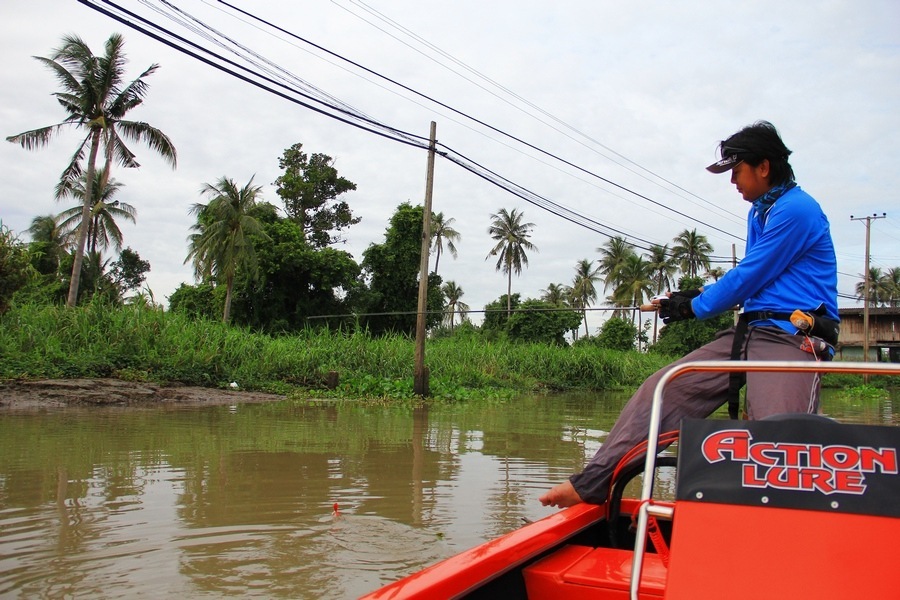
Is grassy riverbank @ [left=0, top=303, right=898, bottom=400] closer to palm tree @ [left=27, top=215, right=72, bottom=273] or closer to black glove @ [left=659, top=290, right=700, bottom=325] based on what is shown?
black glove @ [left=659, top=290, right=700, bottom=325]

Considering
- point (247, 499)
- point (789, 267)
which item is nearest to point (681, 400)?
point (789, 267)

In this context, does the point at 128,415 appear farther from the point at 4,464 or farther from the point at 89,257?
the point at 89,257

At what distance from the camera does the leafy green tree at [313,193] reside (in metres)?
36.7

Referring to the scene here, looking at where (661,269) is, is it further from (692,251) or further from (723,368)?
(723,368)

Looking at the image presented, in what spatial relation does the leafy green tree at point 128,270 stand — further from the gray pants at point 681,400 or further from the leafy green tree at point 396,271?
the gray pants at point 681,400

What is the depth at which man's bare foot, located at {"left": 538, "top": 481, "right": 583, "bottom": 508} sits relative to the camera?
268 cm

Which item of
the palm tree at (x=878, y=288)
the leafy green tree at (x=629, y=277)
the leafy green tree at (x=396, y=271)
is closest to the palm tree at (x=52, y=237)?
the leafy green tree at (x=396, y=271)

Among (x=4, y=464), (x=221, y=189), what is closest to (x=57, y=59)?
(x=221, y=189)

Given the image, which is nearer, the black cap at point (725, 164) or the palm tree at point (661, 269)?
the black cap at point (725, 164)

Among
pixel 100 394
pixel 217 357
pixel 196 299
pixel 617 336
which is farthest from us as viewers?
pixel 617 336

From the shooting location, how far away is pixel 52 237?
3628cm

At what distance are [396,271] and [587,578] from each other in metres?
30.7

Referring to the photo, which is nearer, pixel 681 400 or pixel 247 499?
pixel 681 400

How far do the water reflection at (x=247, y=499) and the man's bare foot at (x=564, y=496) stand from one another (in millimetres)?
1154
